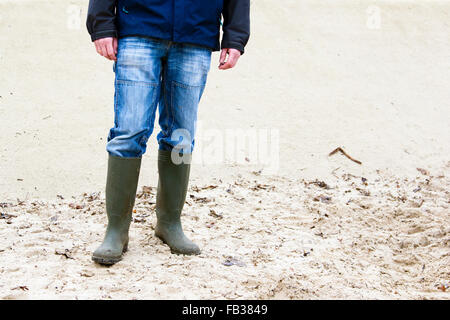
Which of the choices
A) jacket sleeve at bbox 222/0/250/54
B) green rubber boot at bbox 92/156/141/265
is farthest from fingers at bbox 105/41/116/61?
jacket sleeve at bbox 222/0/250/54

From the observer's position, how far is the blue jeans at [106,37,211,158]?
7.93ft

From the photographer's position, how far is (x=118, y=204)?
2570 millimetres

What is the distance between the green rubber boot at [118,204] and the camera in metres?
2.52

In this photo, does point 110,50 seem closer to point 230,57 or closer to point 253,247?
point 230,57

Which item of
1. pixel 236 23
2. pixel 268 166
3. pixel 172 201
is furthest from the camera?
pixel 268 166

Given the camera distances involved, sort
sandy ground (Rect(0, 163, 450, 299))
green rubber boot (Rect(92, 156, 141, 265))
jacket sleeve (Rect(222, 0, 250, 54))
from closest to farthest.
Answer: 1. sandy ground (Rect(0, 163, 450, 299))
2. green rubber boot (Rect(92, 156, 141, 265))
3. jacket sleeve (Rect(222, 0, 250, 54))

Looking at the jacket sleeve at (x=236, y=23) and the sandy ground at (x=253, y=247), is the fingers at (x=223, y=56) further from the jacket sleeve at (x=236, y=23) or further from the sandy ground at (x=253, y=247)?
the sandy ground at (x=253, y=247)

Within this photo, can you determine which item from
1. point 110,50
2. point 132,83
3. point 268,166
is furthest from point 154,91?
point 268,166

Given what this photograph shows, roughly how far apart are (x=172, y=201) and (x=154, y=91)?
61cm

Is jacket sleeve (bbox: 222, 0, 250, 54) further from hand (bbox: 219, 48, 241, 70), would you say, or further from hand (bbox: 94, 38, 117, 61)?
hand (bbox: 94, 38, 117, 61)

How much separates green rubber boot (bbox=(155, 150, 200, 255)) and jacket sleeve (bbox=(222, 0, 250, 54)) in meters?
0.64

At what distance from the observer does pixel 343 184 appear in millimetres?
4801

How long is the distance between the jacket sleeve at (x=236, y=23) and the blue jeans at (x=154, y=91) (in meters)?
0.16

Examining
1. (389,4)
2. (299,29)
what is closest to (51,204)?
(299,29)
